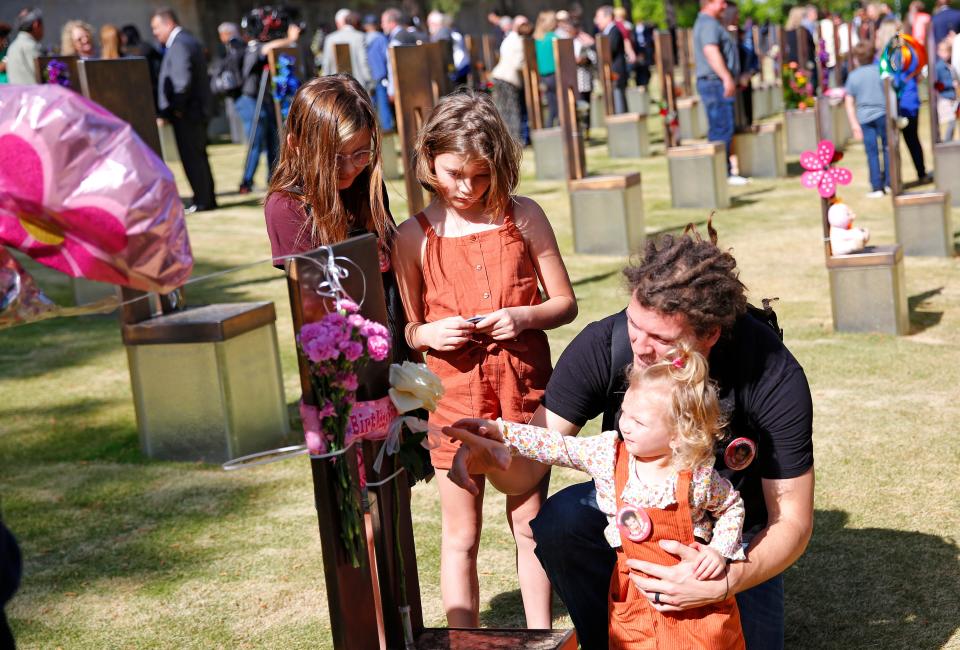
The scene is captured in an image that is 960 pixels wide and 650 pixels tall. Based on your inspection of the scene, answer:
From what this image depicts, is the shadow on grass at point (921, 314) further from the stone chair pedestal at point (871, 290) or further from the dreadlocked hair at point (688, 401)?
the dreadlocked hair at point (688, 401)

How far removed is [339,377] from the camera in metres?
2.17

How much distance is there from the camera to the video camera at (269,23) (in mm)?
12969

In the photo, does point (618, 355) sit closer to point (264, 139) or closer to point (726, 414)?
point (726, 414)

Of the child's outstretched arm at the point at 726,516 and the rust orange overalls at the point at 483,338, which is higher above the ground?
the rust orange overalls at the point at 483,338

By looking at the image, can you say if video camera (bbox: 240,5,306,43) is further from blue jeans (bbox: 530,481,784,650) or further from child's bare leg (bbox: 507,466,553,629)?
blue jeans (bbox: 530,481,784,650)

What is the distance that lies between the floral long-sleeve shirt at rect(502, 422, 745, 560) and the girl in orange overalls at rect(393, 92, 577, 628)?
331mm

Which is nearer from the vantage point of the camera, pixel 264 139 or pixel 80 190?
pixel 80 190

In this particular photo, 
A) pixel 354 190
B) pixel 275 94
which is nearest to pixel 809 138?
pixel 275 94

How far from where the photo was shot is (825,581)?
3.35 meters

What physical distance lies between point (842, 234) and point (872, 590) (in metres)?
3.15

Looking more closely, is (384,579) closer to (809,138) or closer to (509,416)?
(509,416)

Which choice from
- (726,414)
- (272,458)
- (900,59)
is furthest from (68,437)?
(900,59)

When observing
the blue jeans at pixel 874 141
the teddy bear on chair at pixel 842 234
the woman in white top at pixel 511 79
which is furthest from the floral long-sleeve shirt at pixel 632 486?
the woman in white top at pixel 511 79

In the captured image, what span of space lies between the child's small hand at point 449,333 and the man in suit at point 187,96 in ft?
29.6
